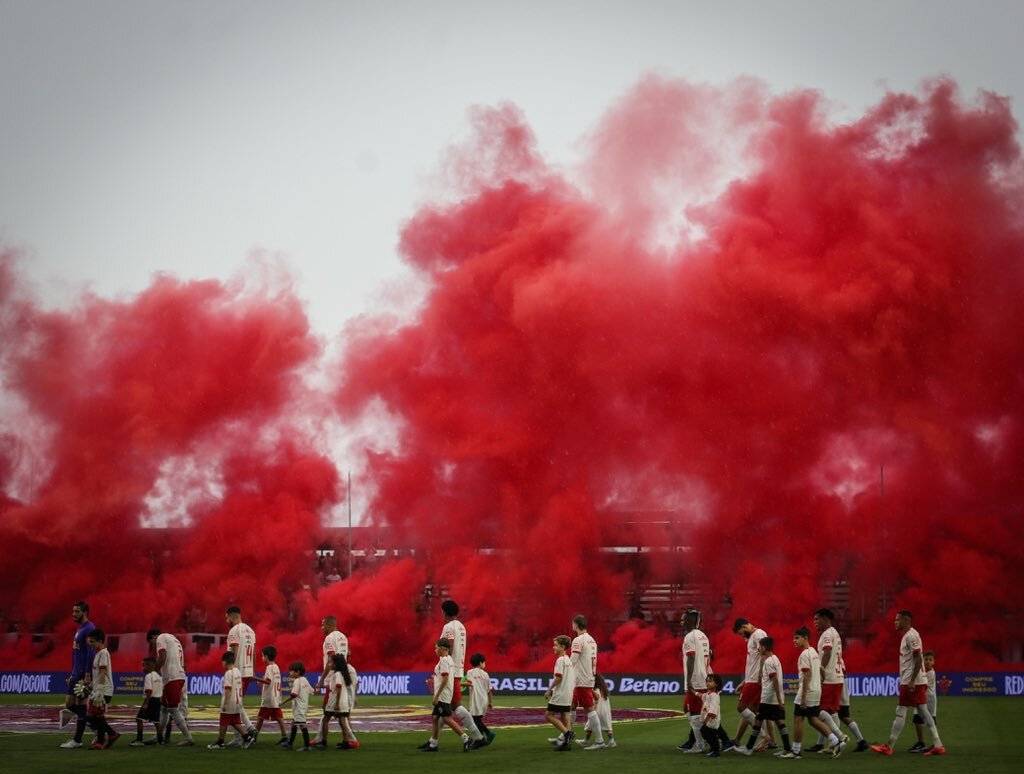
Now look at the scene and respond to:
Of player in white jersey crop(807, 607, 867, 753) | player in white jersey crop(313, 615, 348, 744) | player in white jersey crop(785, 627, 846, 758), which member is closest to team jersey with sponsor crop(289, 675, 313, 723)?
player in white jersey crop(313, 615, 348, 744)

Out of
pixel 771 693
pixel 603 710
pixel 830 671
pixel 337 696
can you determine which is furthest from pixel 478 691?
pixel 830 671

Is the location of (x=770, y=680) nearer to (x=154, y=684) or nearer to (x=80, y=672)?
(x=154, y=684)

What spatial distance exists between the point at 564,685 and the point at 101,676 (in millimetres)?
7573

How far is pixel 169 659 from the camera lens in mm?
21344

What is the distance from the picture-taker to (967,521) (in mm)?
48031

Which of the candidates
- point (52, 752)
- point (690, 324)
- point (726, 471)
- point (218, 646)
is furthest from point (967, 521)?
point (52, 752)

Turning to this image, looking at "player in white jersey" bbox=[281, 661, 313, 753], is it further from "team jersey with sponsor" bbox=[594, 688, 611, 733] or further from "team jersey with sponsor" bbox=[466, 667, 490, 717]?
"team jersey with sponsor" bbox=[594, 688, 611, 733]

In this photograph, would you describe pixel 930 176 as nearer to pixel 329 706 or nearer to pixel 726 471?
pixel 726 471

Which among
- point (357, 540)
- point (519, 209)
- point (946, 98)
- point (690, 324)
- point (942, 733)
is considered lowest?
point (942, 733)

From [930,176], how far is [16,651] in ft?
141

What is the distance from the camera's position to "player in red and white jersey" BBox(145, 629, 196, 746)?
21203 millimetres

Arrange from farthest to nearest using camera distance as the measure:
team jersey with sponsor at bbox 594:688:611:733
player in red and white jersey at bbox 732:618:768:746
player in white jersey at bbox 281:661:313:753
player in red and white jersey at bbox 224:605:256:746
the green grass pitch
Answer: player in red and white jersey at bbox 224:605:256:746 < team jersey with sponsor at bbox 594:688:611:733 < player in white jersey at bbox 281:661:313:753 < player in red and white jersey at bbox 732:618:768:746 < the green grass pitch

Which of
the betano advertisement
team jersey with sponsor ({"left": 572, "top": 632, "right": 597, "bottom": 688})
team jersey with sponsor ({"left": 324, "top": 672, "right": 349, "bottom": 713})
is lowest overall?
the betano advertisement

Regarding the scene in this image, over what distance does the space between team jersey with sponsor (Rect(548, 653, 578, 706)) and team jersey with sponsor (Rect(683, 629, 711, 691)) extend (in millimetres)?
1909
